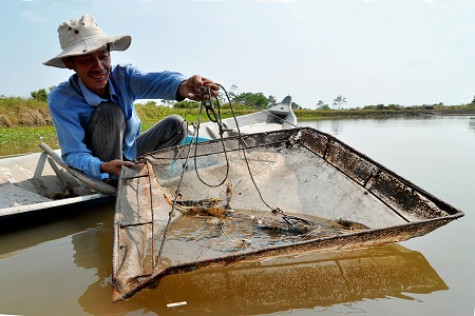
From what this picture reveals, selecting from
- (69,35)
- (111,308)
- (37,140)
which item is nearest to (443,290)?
(111,308)

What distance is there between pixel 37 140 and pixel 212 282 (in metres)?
7.92

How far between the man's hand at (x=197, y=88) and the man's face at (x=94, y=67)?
0.55 meters

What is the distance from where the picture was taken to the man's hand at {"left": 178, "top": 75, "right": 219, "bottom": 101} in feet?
7.32

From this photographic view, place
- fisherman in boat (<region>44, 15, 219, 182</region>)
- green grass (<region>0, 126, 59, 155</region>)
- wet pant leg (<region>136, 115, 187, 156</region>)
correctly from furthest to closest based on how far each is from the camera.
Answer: green grass (<region>0, 126, 59, 155</region>)
wet pant leg (<region>136, 115, 187, 156</region>)
fisherman in boat (<region>44, 15, 219, 182</region>)

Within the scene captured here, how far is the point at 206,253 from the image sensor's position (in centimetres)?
191

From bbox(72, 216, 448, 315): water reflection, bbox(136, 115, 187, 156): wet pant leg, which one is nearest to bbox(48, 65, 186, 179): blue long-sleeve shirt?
bbox(136, 115, 187, 156): wet pant leg

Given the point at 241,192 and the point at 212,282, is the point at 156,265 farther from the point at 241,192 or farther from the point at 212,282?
the point at 241,192

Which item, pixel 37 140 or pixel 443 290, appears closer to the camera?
pixel 443 290

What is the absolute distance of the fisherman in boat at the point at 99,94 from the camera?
2260 millimetres

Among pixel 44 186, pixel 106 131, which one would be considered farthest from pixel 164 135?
pixel 44 186

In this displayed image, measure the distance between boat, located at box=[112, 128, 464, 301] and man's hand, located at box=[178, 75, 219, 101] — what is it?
36cm

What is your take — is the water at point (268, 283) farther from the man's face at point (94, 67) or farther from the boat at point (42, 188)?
the man's face at point (94, 67)

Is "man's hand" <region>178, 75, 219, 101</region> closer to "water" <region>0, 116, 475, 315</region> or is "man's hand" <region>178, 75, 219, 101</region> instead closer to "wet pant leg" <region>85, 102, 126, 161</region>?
"wet pant leg" <region>85, 102, 126, 161</region>

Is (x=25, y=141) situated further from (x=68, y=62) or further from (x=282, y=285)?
(x=282, y=285)
